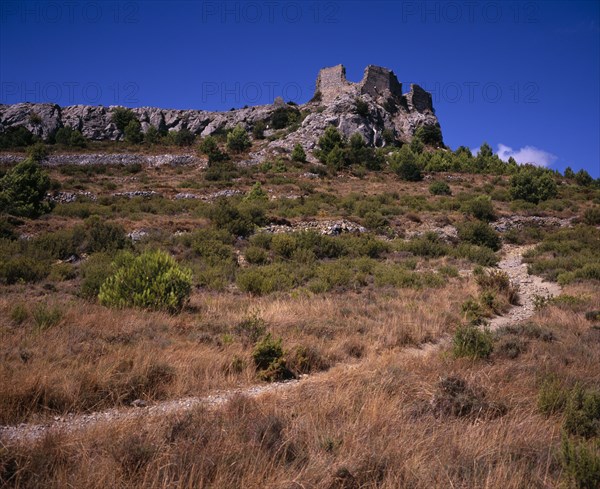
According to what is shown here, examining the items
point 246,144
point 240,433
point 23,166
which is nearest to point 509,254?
point 240,433

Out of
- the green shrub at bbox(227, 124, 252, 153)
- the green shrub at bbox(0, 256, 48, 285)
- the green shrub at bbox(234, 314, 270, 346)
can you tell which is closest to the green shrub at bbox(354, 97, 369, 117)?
the green shrub at bbox(227, 124, 252, 153)

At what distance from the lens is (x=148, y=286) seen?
26.5 feet

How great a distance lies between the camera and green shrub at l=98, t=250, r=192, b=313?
779 cm

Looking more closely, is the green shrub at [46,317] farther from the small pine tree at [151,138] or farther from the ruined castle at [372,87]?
the ruined castle at [372,87]

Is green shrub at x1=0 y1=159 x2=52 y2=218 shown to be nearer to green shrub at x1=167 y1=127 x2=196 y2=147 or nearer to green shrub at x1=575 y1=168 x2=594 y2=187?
green shrub at x1=167 y1=127 x2=196 y2=147

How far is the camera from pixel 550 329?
7312mm

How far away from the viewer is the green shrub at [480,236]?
19.7 m

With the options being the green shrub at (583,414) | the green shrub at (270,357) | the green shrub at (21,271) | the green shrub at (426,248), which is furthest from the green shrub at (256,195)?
the green shrub at (583,414)

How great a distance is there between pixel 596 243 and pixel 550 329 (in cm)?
1447

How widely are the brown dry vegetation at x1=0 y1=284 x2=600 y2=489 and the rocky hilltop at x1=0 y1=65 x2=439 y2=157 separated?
45.0 m

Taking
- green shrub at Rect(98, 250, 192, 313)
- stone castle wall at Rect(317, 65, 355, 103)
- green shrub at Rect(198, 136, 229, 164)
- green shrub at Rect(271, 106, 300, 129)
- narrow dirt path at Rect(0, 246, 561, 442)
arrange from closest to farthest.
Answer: narrow dirt path at Rect(0, 246, 561, 442)
green shrub at Rect(98, 250, 192, 313)
green shrub at Rect(198, 136, 229, 164)
green shrub at Rect(271, 106, 300, 129)
stone castle wall at Rect(317, 65, 355, 103)

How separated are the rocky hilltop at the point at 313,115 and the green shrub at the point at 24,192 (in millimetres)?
27301

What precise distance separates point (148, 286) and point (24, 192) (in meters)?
19.3

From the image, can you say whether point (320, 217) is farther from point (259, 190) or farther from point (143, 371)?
point (143, 371)
